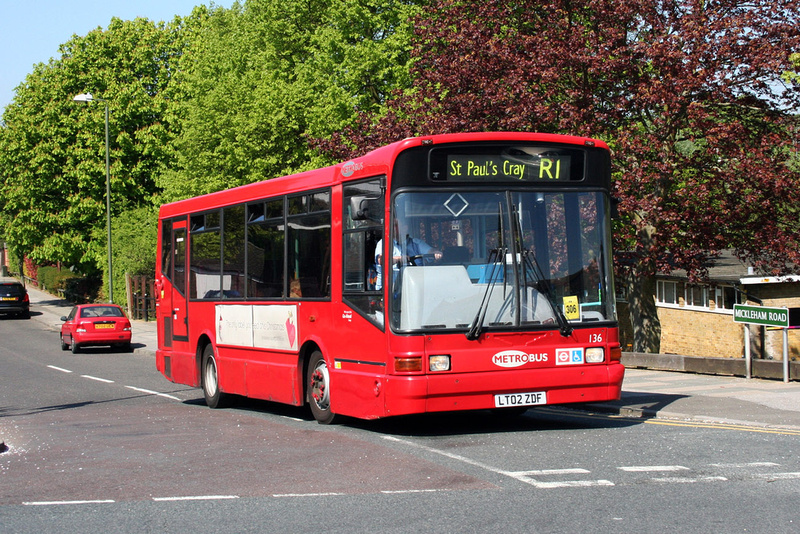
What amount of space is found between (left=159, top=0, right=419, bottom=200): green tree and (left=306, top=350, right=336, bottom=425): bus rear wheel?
18595 mm

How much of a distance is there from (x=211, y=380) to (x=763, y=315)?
8.77 m

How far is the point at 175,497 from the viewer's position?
7.88 m

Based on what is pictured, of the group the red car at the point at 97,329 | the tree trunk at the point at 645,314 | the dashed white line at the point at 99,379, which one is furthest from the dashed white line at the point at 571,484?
the red car at the point at 97,329

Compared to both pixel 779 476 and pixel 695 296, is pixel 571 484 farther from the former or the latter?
pixel 695 296

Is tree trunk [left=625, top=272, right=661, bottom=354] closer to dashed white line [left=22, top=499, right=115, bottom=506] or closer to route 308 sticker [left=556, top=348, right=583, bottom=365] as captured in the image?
route 308 sticker [left=556, top=348, right=583, bottom=365]

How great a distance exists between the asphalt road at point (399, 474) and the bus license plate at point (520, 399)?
14.3 inches

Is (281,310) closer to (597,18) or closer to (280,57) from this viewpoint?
(597,18)

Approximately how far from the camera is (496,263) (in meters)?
10.6

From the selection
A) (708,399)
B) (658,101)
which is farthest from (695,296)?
(708,399)

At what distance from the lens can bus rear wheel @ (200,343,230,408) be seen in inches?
606

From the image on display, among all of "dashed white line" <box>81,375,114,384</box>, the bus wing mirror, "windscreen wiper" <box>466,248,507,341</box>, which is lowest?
"dashed white line" <box>81,375,114,384</box>

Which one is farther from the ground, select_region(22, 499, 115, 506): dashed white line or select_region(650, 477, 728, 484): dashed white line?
select_region(650, 477, 728, 484): dashed white line

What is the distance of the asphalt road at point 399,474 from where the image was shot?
683 centimetres

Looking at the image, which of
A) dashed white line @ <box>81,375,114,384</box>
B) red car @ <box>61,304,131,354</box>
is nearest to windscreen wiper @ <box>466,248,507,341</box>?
dashed white line @ <box>81,375,114,384</box>
